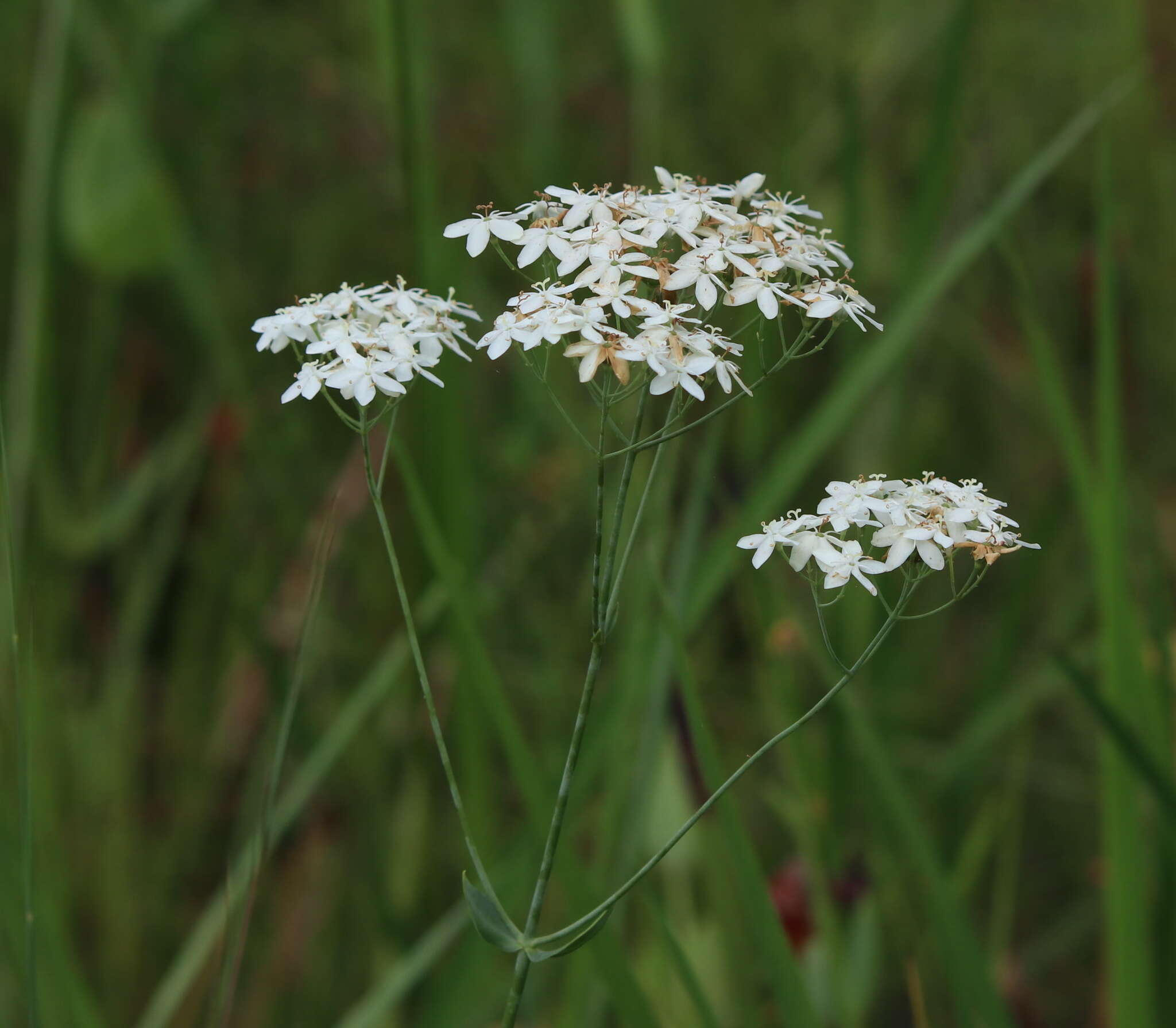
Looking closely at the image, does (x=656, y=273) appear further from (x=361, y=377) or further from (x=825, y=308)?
(x=361, y=377)

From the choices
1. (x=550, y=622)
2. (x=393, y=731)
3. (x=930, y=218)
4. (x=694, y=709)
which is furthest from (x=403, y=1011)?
(x=930, y=218)

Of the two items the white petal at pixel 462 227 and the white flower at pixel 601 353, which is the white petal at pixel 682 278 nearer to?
the white flower at pixel 601 353

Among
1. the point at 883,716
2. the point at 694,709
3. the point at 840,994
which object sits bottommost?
the point at 840,994

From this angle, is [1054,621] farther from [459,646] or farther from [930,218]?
[459,646]

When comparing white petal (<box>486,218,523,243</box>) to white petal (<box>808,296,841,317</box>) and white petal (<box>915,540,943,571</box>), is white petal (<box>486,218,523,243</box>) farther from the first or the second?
white petal (<box>915,540,943,571</box>)

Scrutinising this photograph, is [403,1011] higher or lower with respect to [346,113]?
lower

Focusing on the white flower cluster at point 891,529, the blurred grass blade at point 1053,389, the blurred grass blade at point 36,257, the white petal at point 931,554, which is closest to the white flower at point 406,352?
the white flower cluster at point 891,529
